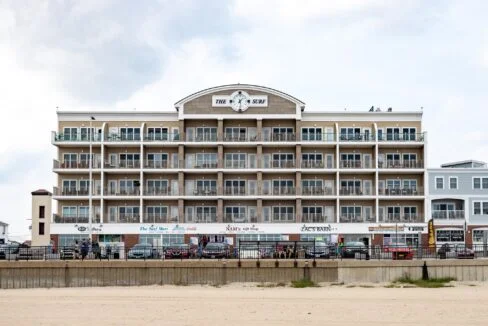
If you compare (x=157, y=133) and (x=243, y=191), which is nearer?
(x=243, y=191)

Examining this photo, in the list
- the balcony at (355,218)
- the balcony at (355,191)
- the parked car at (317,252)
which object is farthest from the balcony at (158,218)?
the parked car at (317,252)

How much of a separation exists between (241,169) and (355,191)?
1284cm

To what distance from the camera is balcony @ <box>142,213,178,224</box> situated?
252ft

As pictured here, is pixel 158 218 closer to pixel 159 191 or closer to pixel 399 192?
pixel 159 191

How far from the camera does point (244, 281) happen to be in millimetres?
41094

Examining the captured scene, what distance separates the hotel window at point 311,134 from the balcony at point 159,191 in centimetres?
1553

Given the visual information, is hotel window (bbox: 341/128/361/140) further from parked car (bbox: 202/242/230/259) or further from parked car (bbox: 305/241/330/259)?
parked car (bbox: 305/241/330/259)

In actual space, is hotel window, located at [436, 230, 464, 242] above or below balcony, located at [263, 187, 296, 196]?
below

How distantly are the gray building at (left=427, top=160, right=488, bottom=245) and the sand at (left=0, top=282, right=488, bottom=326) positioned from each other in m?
37.1

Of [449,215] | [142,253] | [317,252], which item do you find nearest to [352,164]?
[449,215]

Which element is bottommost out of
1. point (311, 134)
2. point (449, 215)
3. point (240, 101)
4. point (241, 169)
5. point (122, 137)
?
point (449, 215)

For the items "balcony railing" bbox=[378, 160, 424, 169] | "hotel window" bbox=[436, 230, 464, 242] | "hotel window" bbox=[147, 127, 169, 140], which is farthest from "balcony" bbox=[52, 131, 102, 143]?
"hotel window" bbox=[436, 230, 464, 242]

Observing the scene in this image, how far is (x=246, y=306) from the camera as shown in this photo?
104 feet

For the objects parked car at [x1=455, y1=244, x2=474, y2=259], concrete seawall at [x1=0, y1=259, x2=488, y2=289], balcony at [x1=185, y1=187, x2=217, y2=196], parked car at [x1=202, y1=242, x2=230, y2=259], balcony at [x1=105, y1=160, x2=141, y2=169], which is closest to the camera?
concrete seawall at [x1=0, y1=259, x2=488, y2=289]
